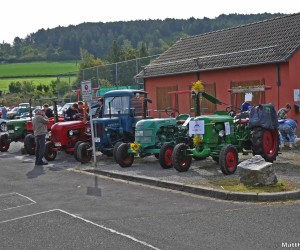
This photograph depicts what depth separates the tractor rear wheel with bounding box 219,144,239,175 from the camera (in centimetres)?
1172

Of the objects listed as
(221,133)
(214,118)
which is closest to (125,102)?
(214,118)

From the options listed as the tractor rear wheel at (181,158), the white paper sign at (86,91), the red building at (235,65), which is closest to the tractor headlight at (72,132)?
the white paper sign at (86,91)

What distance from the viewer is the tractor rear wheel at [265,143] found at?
13.0 m

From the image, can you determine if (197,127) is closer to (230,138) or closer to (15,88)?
(230,138)

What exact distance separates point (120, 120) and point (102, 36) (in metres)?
139

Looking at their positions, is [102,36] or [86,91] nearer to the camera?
[86,91]

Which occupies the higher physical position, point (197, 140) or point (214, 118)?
point (214, 118)

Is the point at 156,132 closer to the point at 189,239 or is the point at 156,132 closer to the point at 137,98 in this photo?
the point at 137,98

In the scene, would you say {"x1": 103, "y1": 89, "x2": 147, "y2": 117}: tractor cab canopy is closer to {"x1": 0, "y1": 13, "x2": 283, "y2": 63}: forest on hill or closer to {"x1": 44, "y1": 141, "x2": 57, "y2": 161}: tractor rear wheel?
{"x1": 44, "y1": 141, "x2": 57, "y2": 161}: tractor rear wheel

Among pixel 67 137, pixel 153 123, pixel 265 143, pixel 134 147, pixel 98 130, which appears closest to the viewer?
pixel 265 143

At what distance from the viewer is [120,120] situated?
1645 centimetres

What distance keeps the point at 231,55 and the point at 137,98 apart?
9426mm

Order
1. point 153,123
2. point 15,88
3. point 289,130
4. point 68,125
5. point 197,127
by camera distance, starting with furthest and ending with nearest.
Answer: point 15,88 < point 68,125 < point 289,130 < point 153,123 < point 197,127

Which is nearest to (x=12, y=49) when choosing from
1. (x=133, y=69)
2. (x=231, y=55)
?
(x=133, y=69)
